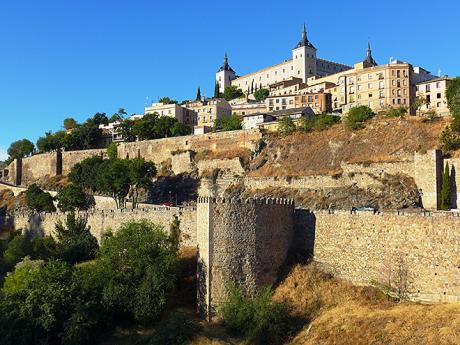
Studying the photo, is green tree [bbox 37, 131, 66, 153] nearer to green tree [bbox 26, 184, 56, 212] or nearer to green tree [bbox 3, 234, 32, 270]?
green tree [bbox 26, 184, 56, 212]

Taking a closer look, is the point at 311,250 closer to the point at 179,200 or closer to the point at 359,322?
the point at 359,322

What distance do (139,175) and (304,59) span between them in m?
74.1

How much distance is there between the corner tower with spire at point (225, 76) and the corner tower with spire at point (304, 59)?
29.2 m

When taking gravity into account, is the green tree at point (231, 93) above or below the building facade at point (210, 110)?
above

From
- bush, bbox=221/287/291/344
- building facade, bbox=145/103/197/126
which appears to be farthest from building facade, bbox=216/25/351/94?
bush, bbox=221/287/291/344

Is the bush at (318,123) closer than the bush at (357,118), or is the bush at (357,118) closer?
the bush at (357,118)

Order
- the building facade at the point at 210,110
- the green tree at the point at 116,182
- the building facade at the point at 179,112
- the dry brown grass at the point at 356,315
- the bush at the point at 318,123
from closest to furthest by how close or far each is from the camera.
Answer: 1. the dry brown grass at the point at 356,315
2. the green tree at the point at 116,182
3. the bush at the point at 318,123
4. the building facade at the point at 210,110
5. the building facade at the point at 179,112

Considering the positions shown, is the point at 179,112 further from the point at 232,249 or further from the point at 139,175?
the point at 232,249

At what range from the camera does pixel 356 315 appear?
27.9 m

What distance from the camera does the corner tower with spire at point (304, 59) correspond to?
136 metres

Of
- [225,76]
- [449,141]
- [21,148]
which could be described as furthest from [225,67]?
[449,141]

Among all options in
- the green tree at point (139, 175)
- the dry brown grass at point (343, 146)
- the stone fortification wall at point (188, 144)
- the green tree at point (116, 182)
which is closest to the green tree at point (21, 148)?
the stone fortification wall at point (188, 144)

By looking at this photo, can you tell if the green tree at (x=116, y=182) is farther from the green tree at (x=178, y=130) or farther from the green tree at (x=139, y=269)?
the green tree at (x=139, y=269)

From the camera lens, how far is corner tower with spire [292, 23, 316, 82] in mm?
136375
